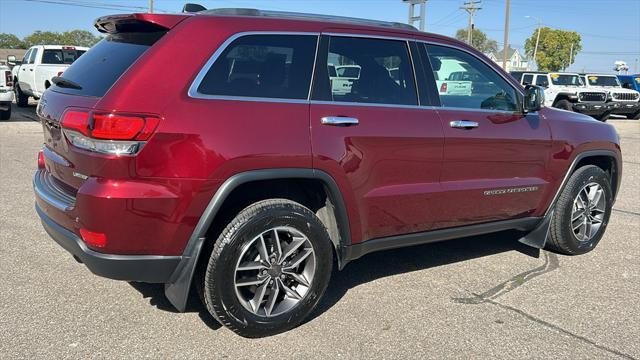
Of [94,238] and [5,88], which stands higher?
[5,88]

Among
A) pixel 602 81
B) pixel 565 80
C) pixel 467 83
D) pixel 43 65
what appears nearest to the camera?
pixel 467 83

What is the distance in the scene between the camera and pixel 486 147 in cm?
401

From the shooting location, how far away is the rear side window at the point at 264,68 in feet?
9.91

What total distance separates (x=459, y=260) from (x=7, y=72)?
12.3m

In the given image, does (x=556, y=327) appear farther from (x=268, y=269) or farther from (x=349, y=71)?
(x=349, y=71)

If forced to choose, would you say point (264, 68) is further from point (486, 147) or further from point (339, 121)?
Answer: point (486, 147)

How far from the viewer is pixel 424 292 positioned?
396cm

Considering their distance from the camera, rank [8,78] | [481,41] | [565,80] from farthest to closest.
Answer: [481,41] → [565,80] → [8,78]

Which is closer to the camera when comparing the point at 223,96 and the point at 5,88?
the point at 223,96

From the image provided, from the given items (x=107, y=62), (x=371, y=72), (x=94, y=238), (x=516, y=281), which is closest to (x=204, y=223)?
(x=94, y=238)

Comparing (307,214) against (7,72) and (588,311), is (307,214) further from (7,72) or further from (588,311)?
(7,72)

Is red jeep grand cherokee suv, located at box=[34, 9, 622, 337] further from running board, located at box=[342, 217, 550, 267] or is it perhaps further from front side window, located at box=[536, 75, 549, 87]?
front side window, located at box=[536, 75, 549, 87]

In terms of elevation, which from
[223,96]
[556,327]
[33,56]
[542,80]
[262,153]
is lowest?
[556,327]

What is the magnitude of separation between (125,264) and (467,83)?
9.23 ft
